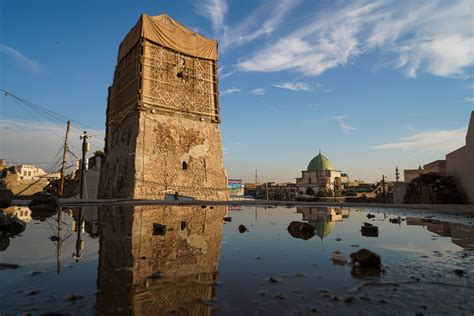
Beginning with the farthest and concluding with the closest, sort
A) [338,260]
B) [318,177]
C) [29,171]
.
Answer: [29,171]
[318,177]
[338,260]

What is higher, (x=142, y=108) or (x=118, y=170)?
(x=142, y=108)

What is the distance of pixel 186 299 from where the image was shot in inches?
90.9

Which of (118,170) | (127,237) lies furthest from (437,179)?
(118,170)

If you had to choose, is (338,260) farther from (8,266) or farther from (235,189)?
(235,189)

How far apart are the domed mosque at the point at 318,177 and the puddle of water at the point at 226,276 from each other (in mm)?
54856

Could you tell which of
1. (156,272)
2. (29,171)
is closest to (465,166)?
(156,272)

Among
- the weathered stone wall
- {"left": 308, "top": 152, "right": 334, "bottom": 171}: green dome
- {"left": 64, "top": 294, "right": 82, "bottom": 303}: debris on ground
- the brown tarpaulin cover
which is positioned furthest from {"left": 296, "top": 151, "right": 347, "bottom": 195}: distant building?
{"left": 64, "top": 294, "right": 82, "bottom": 303}: debris on ground

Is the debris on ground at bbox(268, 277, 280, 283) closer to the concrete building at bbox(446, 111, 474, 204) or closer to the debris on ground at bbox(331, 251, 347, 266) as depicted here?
the debris on ground at bbox(331, 251, 347, 266)

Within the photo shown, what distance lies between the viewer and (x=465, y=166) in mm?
15969

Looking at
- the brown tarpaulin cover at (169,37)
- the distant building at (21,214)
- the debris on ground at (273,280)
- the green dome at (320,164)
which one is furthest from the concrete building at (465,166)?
the green dome at (320,164)

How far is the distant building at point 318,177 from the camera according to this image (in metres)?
58.0

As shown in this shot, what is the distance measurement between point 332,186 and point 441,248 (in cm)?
5650

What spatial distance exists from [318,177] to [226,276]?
60.0m

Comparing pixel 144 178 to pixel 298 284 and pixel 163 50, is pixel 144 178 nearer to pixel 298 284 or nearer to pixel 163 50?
pixel 163 50
